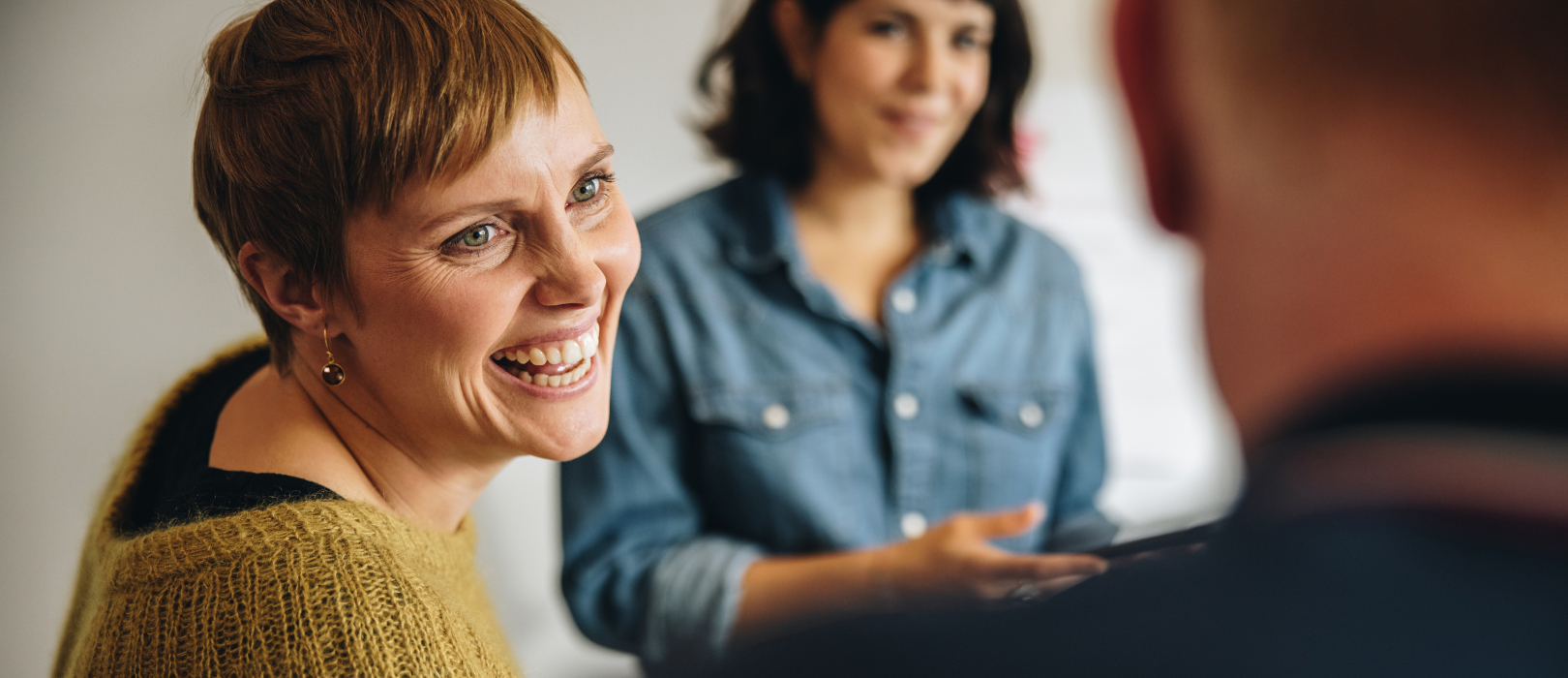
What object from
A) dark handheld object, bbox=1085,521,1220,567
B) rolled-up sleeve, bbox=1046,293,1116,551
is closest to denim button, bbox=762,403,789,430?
rolled-up sleeve, bbox=1046,293,1116,551

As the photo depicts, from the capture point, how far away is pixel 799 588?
893 mm

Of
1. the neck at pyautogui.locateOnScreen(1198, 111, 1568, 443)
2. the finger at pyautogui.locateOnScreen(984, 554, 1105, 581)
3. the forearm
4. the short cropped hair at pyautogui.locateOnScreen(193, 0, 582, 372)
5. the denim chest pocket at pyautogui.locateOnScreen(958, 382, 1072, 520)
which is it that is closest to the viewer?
the neck at pyautogui.locateOnScreen(1198, 111, 1568, 443)

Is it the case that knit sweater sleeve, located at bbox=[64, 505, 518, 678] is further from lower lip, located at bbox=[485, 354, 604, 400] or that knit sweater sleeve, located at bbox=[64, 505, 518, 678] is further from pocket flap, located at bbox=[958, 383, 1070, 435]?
pocket flap, located at bbox=[958, 383, 1070, 435]

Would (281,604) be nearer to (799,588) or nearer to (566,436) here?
(566,436)

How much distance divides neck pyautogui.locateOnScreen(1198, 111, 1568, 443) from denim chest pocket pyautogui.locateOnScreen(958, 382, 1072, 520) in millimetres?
771

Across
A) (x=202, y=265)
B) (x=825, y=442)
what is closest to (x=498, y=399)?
(x=202, y=265)

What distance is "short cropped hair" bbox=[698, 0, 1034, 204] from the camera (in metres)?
1.04

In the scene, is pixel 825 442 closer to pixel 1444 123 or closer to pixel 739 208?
pixel 739 208

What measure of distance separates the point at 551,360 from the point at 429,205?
108 millimetres

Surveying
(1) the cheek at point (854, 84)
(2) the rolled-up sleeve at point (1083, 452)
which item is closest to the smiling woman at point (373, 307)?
(1) the cheek at point (854, 84)

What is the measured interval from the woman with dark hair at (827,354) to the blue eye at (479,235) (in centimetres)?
45

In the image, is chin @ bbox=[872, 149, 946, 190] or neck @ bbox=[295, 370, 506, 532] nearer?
neck @ bbox=[295, 370, 506, 532]

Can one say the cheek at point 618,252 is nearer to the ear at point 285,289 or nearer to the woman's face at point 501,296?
the woman's face at point 501,296

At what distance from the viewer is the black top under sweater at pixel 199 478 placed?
0.54 m
